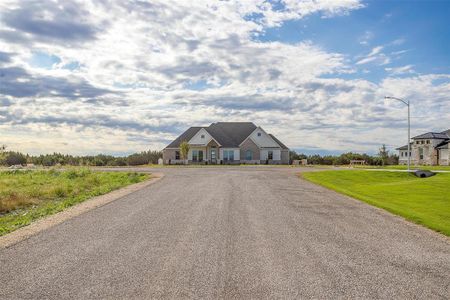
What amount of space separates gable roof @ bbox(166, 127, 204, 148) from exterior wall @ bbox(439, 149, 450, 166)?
117 ft

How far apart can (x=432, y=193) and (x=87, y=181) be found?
2148cm

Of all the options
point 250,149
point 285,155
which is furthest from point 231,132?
point 285,155

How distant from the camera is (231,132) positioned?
2704 inches

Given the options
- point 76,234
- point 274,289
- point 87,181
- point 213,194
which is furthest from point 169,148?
point 274,289

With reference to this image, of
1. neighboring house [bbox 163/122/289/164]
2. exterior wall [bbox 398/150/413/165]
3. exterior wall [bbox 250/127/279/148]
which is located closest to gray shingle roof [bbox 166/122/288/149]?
neighboring house [bbox 163/122/289/164]

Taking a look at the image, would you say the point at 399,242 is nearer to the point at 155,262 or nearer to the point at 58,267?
the point at 155,262

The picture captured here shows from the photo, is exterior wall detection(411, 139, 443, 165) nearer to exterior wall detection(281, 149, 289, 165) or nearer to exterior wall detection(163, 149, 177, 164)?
exterior wall detection(281, 149, 289, 165)

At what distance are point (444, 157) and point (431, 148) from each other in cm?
307

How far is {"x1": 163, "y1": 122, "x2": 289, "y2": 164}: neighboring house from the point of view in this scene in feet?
213

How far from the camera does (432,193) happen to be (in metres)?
22.0

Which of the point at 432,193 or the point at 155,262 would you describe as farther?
the point at 432,193

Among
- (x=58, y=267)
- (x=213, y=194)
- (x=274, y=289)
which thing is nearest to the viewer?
(x=274, y=289)

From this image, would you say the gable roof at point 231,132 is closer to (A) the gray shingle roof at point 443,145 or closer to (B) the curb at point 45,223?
(A) the gray shingle roof at point 443,145

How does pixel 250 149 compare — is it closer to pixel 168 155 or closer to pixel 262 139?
pixel 262 139
